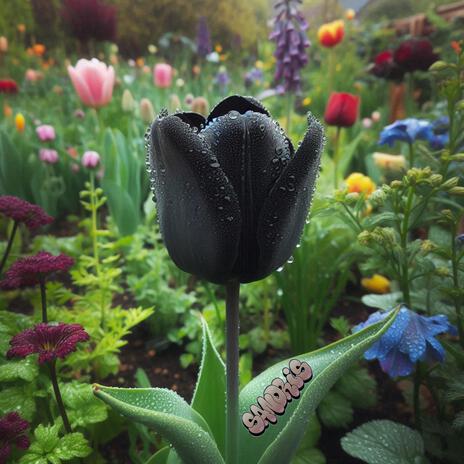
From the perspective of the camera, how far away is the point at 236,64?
625 centimetres

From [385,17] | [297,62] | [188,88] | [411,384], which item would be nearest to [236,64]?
[385,17]

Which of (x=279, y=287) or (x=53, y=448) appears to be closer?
(x=53, y=448)

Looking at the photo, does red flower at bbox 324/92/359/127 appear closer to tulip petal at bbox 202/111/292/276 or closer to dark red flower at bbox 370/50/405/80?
dark red flower at bbox 370/50/405/80

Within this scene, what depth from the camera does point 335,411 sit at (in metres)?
0.90

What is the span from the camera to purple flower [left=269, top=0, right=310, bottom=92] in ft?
5.70

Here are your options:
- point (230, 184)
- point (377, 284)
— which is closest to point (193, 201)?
point (230, 184)

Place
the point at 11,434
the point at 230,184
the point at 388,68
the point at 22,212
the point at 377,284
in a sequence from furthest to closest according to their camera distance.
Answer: the point at 388,68
the point at 377,284
the point at 22,212
the point at 11,434
the point at 230,184

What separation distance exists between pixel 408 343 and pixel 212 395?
295mm

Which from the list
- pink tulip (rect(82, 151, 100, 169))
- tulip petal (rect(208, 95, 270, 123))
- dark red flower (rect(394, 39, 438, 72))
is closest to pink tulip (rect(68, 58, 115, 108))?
pink tulip (rect(82, 151, 100, 169))

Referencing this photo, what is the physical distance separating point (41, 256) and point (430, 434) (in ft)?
2.23

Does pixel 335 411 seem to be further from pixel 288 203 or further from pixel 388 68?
pixel 388 68

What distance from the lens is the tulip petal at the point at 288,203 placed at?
43 cm

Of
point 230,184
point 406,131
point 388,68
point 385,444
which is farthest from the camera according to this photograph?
point 388,68

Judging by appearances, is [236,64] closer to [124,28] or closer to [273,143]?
[124,28]
